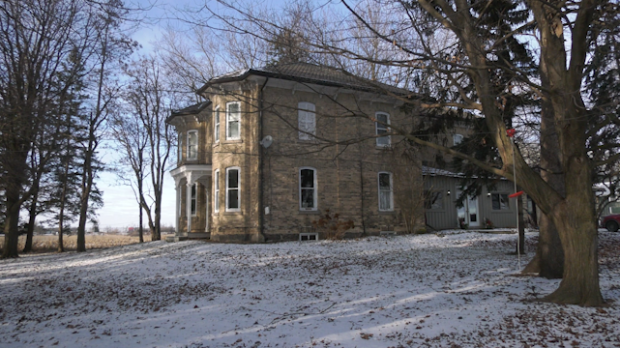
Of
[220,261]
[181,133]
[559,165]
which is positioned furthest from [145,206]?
[559,165]

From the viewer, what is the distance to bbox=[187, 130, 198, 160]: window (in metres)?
22.3

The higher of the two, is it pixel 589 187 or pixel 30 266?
pixel 589 187

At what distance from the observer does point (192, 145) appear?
22.5 meters

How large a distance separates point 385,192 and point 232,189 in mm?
7118

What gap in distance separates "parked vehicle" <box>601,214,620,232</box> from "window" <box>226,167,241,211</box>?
20.6m

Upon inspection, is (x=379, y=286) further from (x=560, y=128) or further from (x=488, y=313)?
(x=560, y=128)

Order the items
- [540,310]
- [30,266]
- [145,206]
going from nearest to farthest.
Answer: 1. [540,310]
2. [30,266]
3. [145,206]

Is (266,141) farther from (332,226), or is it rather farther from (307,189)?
(332,226)

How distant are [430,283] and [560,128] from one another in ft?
12.6

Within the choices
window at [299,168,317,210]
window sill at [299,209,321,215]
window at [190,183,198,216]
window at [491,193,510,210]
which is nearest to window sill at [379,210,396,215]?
window sill at [299,209,321,215]

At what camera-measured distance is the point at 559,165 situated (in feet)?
29.1

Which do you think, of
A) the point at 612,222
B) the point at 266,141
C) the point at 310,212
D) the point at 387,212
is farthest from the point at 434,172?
the point at 612,222

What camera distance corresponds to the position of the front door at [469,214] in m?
23.6

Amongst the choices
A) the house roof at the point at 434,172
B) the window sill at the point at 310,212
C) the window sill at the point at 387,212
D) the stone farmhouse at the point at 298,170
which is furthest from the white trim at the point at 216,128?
the house roof at the point at 434,172
